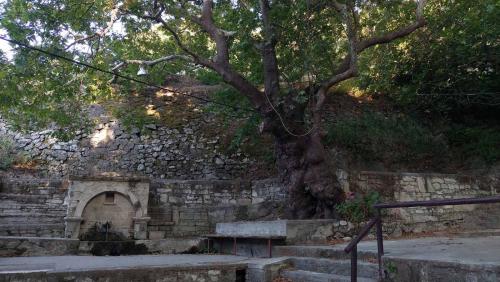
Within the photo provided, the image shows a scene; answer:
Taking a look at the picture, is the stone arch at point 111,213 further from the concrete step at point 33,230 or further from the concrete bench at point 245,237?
the concrete bench at point 245,237

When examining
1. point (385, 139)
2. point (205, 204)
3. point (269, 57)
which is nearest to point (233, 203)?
point (205, 204)

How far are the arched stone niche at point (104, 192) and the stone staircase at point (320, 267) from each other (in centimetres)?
497

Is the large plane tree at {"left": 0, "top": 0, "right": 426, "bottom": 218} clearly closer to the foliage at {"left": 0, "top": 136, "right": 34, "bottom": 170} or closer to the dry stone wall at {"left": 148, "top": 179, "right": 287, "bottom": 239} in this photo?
the dry stone wall at {"left": 148, "top": 179, "right": 287, "bottom": 239}

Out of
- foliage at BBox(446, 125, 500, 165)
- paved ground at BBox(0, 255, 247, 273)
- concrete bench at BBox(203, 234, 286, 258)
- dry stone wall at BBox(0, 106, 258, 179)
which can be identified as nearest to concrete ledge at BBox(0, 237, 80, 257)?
paved ground at BBox(0, 255, 247, 273)

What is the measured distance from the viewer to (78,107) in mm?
10117

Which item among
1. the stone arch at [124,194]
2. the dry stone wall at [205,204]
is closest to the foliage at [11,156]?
the stone arch at [124,194]

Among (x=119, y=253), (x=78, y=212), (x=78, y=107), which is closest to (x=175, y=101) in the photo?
(x=78, y=107)

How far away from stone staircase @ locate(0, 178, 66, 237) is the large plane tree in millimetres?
1891

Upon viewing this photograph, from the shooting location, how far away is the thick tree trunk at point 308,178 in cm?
770

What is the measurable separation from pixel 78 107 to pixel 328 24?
669cm

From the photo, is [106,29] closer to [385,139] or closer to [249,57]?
[249,57]

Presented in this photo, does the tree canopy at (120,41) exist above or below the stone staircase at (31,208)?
above

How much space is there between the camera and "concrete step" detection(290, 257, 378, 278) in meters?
4.58

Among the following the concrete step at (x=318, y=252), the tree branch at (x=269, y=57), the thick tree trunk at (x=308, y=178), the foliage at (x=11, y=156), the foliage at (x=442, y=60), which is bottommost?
the concrete step at (x=318, y=252)
